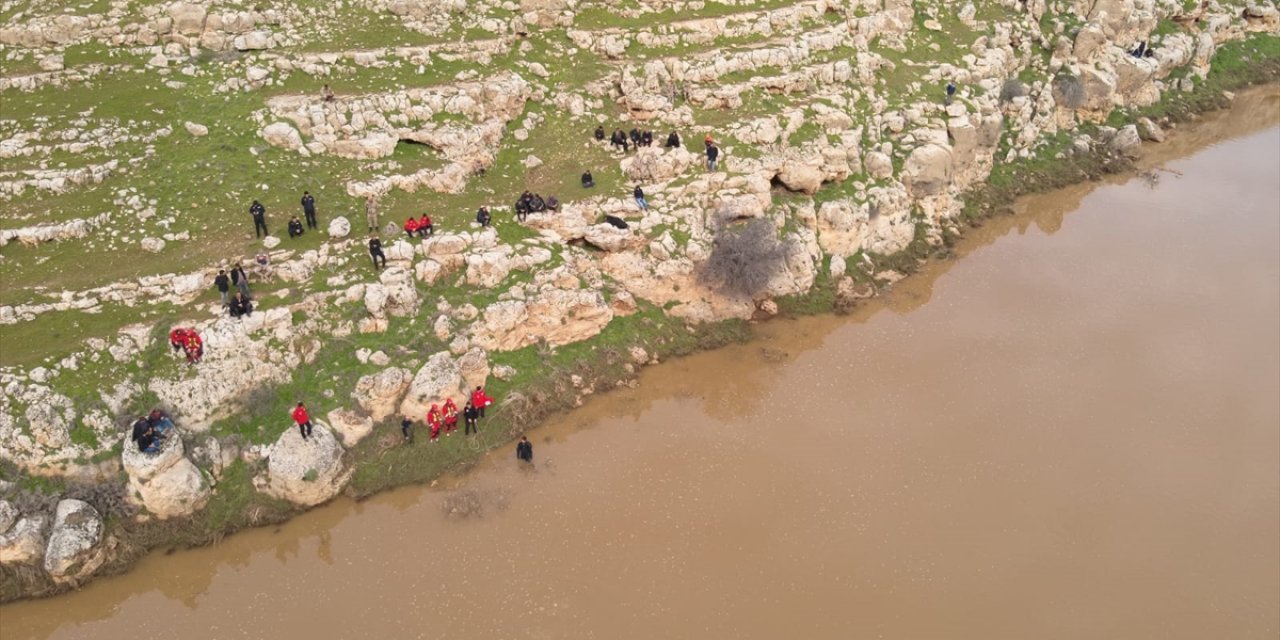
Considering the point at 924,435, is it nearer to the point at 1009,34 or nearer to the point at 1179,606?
the point at 1179,606

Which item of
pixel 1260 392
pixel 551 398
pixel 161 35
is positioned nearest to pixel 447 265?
pixel 551 398

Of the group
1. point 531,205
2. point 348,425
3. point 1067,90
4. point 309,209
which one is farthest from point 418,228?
point 1067,90

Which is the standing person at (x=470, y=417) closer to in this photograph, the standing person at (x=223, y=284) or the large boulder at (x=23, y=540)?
the standing person at (x=223, y=284)

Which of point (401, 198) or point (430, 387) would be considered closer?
point (430, 387)

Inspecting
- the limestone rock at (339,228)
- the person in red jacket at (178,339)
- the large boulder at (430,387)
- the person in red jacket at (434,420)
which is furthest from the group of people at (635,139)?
the person in red jacket at (178,339)

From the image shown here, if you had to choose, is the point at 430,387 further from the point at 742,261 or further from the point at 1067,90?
the point at 1067,90

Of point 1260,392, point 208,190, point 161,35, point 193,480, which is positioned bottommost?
point 193,480
